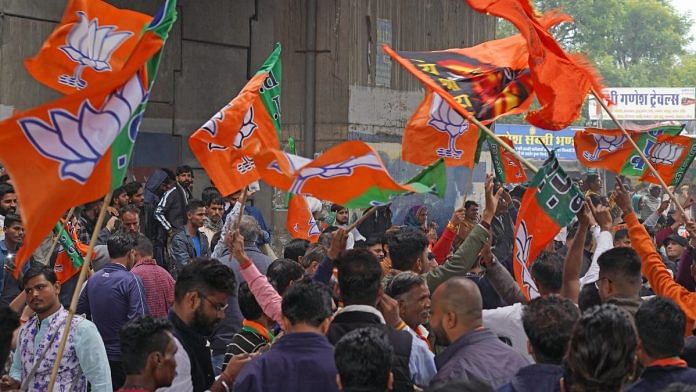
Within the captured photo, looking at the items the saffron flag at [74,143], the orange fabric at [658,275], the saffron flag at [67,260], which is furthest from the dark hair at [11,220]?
the orange fabric at [658,275]

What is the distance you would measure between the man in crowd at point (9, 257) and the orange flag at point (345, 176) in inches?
131

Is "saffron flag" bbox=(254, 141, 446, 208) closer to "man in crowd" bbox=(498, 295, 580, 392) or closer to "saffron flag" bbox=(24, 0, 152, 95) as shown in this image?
"man in crowd" bbox=(498, 295, 580, 392)

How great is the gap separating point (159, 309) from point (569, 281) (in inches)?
135

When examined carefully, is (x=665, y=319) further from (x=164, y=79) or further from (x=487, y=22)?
(x=487, y=22)

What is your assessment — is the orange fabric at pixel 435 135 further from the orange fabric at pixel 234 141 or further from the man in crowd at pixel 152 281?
the man in crowd at pixel 152 281

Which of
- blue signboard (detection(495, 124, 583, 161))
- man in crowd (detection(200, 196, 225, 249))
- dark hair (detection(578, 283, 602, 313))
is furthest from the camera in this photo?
blue signboard (detection(495, 124, 583, 161))

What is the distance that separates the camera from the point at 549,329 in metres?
5.10

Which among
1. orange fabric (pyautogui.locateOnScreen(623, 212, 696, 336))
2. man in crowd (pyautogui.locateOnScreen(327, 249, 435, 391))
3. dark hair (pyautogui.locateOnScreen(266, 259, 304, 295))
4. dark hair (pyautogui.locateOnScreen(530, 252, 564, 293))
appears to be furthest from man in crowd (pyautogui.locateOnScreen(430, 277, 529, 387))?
dark hair (pyautogui.locateOnScreen(266, 259, 304, 295))

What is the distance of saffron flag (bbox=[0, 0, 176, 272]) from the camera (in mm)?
5395

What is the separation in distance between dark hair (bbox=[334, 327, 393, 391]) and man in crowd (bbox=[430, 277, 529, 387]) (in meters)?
0.61

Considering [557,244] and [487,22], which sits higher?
[487,22]

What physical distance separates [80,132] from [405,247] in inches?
98.9

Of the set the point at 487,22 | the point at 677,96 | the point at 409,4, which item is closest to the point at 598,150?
the point at 409,4

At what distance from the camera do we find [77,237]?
414 inches
